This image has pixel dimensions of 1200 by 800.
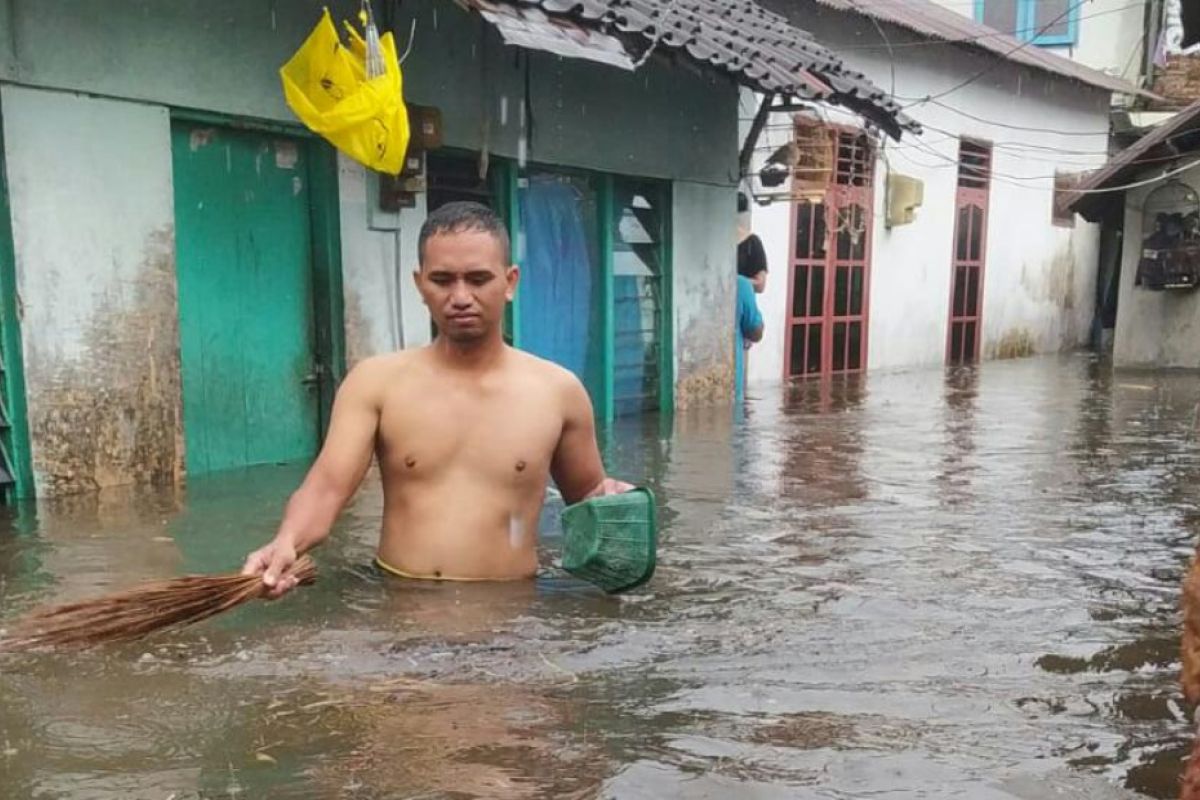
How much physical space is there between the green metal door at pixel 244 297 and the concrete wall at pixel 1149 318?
12.4 meters

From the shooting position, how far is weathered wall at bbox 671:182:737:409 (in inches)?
423

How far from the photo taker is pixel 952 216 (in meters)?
17.3

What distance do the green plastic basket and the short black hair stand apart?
Answer: 0.85 meters

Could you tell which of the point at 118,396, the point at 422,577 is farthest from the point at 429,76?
the point at 422,577

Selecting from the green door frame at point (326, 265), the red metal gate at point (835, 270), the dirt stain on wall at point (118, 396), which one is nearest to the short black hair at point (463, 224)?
the dirt stain on wall at point (118, 396)

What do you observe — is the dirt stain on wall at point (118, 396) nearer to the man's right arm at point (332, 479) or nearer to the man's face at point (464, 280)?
the man's right arm at point (332, 479)

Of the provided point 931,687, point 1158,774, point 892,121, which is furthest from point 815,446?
point 1158,774

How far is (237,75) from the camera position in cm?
662

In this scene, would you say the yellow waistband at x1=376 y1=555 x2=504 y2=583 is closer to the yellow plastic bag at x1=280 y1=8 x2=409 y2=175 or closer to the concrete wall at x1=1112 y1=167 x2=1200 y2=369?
the yellow plastic bag at x1=280 y1=8 x2=409 y2=175

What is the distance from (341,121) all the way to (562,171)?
3.23m

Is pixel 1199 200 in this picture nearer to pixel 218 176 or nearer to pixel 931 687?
pixel 218 176

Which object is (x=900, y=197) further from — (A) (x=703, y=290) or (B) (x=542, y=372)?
(B) (x=542, y=372)

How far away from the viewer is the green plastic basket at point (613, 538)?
386 cm

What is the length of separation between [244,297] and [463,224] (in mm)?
3769
